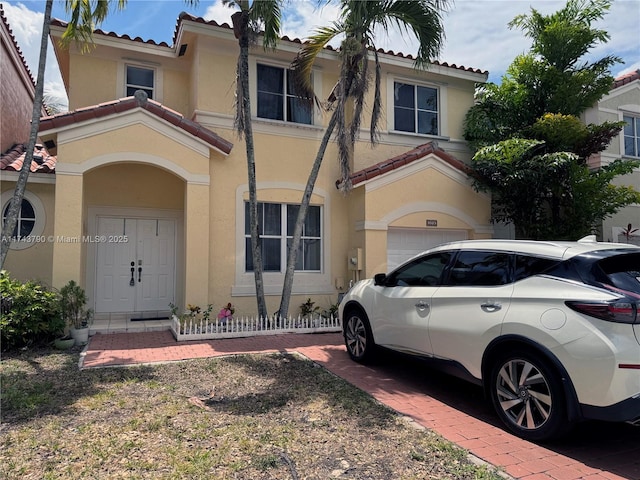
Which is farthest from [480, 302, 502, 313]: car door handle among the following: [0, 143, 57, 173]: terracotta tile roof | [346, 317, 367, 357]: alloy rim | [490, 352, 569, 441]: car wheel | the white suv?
[0, 143, 57, 173]: terracotta tile roof

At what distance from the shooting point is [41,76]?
655 cm

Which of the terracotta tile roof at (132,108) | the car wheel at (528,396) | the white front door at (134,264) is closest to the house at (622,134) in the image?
the terracotta tile roof at (132,108)

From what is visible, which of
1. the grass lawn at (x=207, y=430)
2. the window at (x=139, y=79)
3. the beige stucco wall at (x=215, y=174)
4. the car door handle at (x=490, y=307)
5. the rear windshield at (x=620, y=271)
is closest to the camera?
the grass lawn at (x=207, y=430)

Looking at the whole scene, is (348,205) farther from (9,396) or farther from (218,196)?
(9,396)

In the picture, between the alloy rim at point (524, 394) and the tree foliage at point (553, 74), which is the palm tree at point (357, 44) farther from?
the alloy rim at point (524, 394)

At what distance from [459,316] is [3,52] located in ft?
40.3

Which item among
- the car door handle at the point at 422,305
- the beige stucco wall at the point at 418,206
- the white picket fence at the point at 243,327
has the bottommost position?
the white picket fence at the point at 243,327

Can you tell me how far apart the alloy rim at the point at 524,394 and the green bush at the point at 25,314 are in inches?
278

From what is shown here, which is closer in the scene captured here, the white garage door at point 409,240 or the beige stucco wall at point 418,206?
the beige stucco wall at point 418,206

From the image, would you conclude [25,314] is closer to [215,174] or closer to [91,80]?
[215,174]

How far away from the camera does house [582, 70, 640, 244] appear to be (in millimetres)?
12438

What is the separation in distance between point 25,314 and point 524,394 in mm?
7329

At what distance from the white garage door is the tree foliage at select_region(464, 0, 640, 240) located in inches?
58.3

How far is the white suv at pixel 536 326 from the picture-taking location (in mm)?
3389
